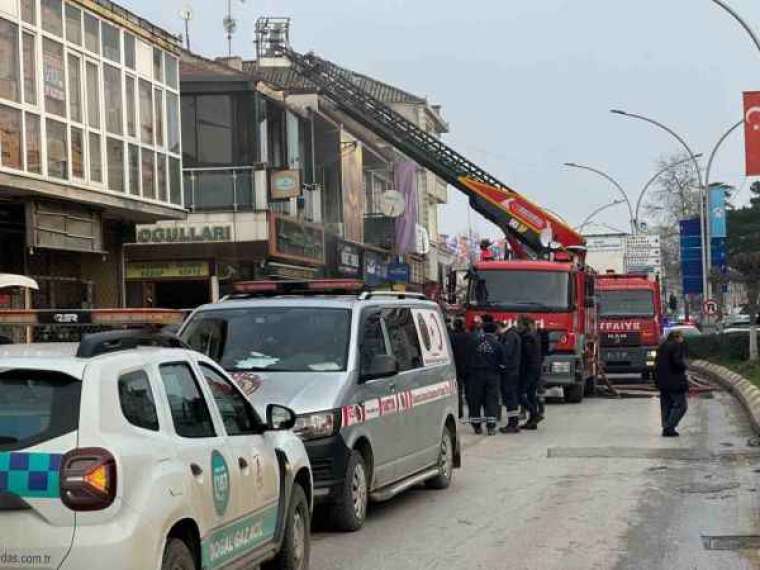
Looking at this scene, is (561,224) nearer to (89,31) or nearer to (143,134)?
(143,134)

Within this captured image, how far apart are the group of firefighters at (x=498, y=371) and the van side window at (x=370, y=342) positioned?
718cm

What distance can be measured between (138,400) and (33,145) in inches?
571

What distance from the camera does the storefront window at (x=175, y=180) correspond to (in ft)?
82.2

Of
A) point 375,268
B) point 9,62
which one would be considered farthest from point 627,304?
point 9,62

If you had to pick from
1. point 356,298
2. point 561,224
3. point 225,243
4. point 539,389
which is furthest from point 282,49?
point 356,298

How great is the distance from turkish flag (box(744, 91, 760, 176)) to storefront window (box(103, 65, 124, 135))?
11471mm

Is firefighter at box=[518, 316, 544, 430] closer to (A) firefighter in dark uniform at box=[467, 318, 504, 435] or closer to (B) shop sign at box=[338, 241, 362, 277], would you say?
(A) firefighter in dark uniform at box=[467, 318, 504, 435]

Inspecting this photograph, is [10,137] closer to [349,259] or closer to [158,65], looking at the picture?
[158,65]

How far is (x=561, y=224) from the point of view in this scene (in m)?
28.0

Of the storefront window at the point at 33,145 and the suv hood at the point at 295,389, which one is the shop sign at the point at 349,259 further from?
the suv hood at the point at 295,389

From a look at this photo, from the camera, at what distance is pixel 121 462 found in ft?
16.5

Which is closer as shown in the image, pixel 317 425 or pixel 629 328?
pixel 317 425

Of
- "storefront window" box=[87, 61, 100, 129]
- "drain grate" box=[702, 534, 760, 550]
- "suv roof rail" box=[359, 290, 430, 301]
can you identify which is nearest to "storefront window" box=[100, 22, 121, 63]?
"storefront window" box=[87, 61, 100, 129]

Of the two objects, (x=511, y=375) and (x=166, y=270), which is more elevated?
(x=166, y=270)
